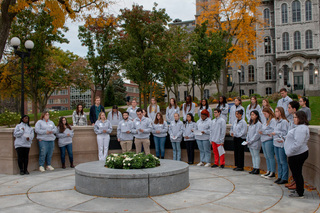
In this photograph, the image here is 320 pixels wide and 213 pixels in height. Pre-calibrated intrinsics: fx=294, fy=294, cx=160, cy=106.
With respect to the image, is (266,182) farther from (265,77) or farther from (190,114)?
(265,77)

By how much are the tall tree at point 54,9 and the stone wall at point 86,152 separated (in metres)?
5.89

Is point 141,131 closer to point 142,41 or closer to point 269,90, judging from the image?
point 142,41

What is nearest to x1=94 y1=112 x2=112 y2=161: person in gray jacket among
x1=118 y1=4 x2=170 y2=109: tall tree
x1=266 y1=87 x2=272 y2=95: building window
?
x1=118 y1=4 x2=170 y2=109: tall tree

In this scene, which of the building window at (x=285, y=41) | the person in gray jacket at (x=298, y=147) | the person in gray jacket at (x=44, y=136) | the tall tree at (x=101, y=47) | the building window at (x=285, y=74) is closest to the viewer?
the person in gray jacket at (x=298, y=147)

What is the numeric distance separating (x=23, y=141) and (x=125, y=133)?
11.2 ft

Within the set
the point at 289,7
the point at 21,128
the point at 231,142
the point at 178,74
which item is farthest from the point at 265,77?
the point at 21,128

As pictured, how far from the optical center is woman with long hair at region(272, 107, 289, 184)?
24.5ft

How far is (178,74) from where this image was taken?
2912 centimetres

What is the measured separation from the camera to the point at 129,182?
21.1 ft

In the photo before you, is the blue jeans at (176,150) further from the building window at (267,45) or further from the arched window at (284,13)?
the building window at (267,45)

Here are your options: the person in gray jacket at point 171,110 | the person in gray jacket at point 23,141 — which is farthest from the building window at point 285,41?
the person in gray jacket at point 23,141

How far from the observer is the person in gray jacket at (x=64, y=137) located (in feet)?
33.7

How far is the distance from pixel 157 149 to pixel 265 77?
5200 centimetres

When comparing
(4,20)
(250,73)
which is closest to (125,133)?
(4,20)
